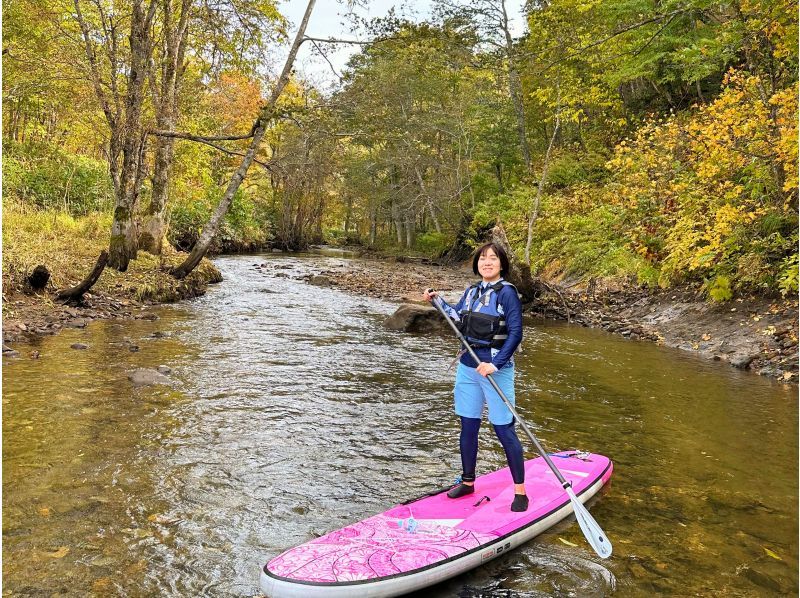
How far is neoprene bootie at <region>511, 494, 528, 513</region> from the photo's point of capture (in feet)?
12.7

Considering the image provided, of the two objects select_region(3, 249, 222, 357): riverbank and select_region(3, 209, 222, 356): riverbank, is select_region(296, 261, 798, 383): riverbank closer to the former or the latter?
select_region(3, 249, 222, 357): riverbank

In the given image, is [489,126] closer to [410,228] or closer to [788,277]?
[410,228]

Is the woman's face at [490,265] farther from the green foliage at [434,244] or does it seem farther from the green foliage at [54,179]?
the green foliage at [434,244]

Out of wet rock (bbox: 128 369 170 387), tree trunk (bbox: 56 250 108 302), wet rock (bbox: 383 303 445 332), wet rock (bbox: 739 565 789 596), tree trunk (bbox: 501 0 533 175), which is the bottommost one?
wet rock (bbox: 739 565 789 596)

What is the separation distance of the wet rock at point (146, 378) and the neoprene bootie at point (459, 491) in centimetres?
405

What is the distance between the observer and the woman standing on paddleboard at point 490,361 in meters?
4.00

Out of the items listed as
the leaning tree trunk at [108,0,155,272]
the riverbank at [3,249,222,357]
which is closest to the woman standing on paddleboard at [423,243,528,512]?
the riverbank at [3,249,222,357]

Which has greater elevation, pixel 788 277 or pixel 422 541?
pixel 788 277

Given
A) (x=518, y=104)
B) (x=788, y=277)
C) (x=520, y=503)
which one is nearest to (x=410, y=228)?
(x=518, y=104)

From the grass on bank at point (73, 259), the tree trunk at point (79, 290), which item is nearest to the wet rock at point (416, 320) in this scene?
the grass on bank at point (73, 259)

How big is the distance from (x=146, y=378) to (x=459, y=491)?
4229mm

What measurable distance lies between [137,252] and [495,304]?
12836 mm

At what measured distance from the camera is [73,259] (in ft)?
38.5

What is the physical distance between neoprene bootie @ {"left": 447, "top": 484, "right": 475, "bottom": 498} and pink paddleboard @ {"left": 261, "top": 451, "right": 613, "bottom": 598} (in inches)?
1.4
